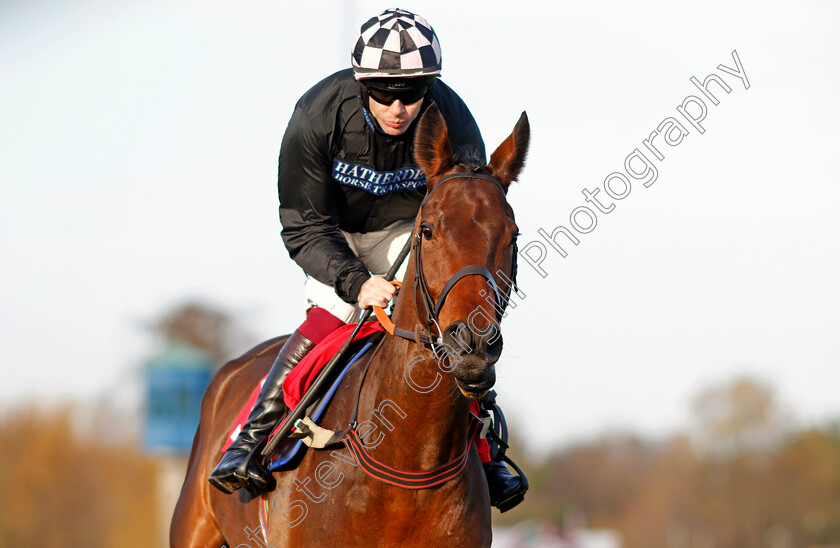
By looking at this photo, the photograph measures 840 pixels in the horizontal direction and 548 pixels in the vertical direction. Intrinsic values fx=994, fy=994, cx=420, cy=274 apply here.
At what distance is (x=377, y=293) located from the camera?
5246 mm

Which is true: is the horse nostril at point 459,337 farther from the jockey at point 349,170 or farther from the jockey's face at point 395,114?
the jockey's face at point 395,114

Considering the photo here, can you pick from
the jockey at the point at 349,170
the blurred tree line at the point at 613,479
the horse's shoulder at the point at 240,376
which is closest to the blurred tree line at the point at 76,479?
the blurred tree line at the point at 613,479

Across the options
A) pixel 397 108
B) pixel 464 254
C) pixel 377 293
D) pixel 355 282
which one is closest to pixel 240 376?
pixel 355 282

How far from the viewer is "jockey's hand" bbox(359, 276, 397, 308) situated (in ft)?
17.2

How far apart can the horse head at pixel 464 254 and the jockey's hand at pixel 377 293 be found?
406 mm

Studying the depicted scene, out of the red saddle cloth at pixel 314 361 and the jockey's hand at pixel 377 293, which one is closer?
the jockey's hand at pixel 377 293

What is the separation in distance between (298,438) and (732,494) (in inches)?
2455

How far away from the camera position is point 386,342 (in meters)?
5.28

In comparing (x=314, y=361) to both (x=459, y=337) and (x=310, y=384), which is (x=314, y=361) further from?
(x=459, y=337)

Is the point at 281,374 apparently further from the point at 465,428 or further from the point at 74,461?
the point at 74,461

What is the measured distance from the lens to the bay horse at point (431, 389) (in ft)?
14.3

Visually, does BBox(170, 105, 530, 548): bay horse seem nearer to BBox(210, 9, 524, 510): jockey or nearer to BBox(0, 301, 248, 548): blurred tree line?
BBox(210, 9, 524, 510): jockey

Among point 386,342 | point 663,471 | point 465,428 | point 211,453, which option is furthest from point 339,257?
point 663,471

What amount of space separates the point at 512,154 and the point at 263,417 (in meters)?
2.28
